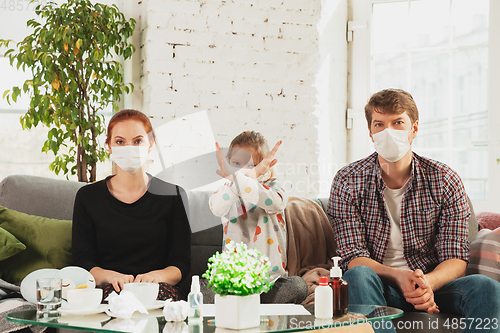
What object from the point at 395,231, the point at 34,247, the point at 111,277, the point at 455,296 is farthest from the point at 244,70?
the point at 455,296

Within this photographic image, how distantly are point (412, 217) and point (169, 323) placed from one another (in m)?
1.10

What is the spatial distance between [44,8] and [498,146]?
9.63 ft

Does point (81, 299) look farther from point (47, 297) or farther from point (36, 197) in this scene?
point (36, 197)

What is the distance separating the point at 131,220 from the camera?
1.88 m

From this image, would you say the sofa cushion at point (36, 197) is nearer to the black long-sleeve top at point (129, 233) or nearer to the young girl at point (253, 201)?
the black long-sleeve top at point (129, 233)

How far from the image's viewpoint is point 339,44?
11.7ft

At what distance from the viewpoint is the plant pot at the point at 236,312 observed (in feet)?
3.76

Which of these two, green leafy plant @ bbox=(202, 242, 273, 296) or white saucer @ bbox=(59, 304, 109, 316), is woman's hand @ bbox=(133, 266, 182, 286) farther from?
green leafy plant @ bbox=(202, 242, 273, 296)

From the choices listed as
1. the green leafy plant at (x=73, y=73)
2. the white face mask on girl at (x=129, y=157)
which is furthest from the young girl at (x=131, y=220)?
the green leafy plant at (x=73, y=73)

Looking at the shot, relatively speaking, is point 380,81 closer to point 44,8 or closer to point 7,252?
point 44,8

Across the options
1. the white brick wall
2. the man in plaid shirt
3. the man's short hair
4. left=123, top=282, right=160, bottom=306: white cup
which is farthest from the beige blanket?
the white brick wall

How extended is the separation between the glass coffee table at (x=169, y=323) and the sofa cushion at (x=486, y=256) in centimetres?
74

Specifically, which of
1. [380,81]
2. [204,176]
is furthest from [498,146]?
[204,176]

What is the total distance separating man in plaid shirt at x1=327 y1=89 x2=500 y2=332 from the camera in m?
1.87
